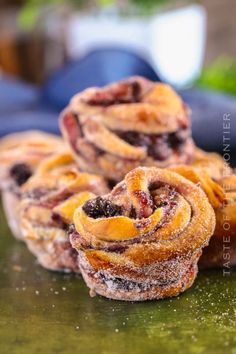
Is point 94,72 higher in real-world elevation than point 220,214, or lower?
lower

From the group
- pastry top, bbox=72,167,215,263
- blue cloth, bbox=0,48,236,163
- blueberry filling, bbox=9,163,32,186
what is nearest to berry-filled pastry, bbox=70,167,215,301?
pastry top, bbox=72,167,215,263

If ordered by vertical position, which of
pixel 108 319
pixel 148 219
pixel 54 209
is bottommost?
pixel 108 319

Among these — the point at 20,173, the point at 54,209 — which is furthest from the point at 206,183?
the point at 20,173

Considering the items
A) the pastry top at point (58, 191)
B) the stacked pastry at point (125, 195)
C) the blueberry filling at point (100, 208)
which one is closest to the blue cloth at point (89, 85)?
the stacked pastry at point (125, 195)

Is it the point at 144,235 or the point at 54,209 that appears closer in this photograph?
the point at 144,235

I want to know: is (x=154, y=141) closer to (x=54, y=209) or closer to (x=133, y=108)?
(x=133, y=108)

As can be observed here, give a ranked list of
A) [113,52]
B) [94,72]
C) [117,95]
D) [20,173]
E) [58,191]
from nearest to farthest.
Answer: [58,191] → [117,95] → [20,173] → [94,72] → [113,52]

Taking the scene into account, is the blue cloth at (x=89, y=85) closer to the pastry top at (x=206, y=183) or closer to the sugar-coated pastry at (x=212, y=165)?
the sugar-coated pastry at (x=212, y=165)
